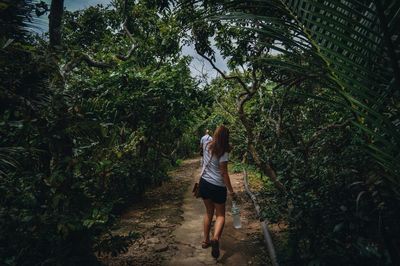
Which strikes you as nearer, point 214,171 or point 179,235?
point 214,171

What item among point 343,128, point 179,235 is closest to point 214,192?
point 179,235

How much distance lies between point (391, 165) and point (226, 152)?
3153 mm

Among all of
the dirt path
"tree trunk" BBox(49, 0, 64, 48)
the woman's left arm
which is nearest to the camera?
"tree trunk" BBox(49, 0, 64, 48)

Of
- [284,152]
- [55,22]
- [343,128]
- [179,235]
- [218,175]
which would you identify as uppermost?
[55,22]

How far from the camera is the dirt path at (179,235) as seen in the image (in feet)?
16.0

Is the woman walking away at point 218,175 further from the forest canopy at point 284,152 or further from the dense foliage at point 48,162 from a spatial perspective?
the dense foliage at point 48,162

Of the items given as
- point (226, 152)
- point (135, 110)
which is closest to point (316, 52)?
point (226, 152)

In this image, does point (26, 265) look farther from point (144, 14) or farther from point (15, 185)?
point (144, 14)

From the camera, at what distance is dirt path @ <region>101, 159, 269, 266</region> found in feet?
16.0

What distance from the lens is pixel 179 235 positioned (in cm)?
609

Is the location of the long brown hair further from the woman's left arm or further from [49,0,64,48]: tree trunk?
[49,0,64,48]: tree trunk

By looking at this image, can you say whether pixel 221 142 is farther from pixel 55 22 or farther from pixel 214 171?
pixel 55 22

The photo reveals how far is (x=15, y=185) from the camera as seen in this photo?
317 cm

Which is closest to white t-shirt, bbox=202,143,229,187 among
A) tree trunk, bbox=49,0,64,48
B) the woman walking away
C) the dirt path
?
the woman walking away
